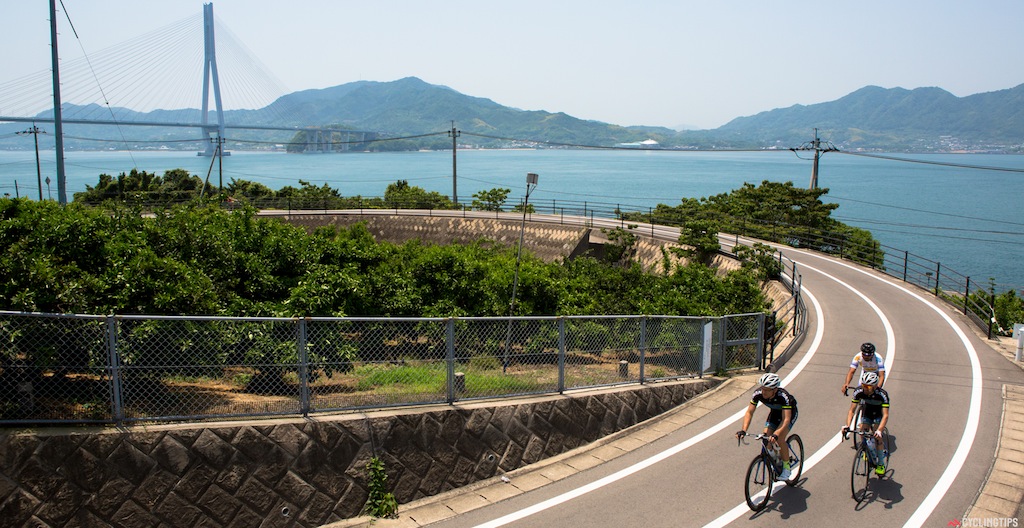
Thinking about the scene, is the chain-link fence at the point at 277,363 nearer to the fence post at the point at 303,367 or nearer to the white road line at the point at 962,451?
the fence post at the point at 303,367

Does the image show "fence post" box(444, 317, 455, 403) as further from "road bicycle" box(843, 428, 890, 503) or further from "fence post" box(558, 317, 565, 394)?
"road bicycle" box(843, 428, 890, 503)

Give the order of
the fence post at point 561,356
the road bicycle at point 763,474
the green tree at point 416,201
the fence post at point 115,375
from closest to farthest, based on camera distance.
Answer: the road bicycle at point 763,474, the fence post at point 115,375, the fence post at point 561,356, the green tree at point 416,201

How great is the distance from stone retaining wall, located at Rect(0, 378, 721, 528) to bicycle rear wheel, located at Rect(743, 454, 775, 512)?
2.73 m

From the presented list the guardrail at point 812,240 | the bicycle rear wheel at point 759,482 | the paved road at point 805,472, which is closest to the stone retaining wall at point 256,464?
the paved road at point 805,472

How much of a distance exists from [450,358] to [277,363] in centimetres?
210

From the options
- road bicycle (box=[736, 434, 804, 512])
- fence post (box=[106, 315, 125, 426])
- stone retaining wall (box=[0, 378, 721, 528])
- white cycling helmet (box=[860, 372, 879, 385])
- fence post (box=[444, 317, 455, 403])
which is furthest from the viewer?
fence post (box=[444, 317, 455, 403])

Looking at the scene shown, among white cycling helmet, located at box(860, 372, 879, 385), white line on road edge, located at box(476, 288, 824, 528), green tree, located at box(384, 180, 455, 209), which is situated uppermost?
white cycling helmet, located at box(860, 372, 879, 385)

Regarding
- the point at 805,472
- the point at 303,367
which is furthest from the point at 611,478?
the point at 303,367

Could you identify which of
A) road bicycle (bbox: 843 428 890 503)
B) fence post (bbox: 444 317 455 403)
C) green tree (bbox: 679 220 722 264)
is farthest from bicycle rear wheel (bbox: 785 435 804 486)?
green tree (bbox: 679 220 722 264)

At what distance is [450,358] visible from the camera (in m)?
9.09

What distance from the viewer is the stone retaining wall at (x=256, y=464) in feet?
23.3

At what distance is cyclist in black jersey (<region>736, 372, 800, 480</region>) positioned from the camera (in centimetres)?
758

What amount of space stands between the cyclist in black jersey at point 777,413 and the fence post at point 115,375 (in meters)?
6.60

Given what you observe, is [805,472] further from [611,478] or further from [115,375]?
[115,375]
